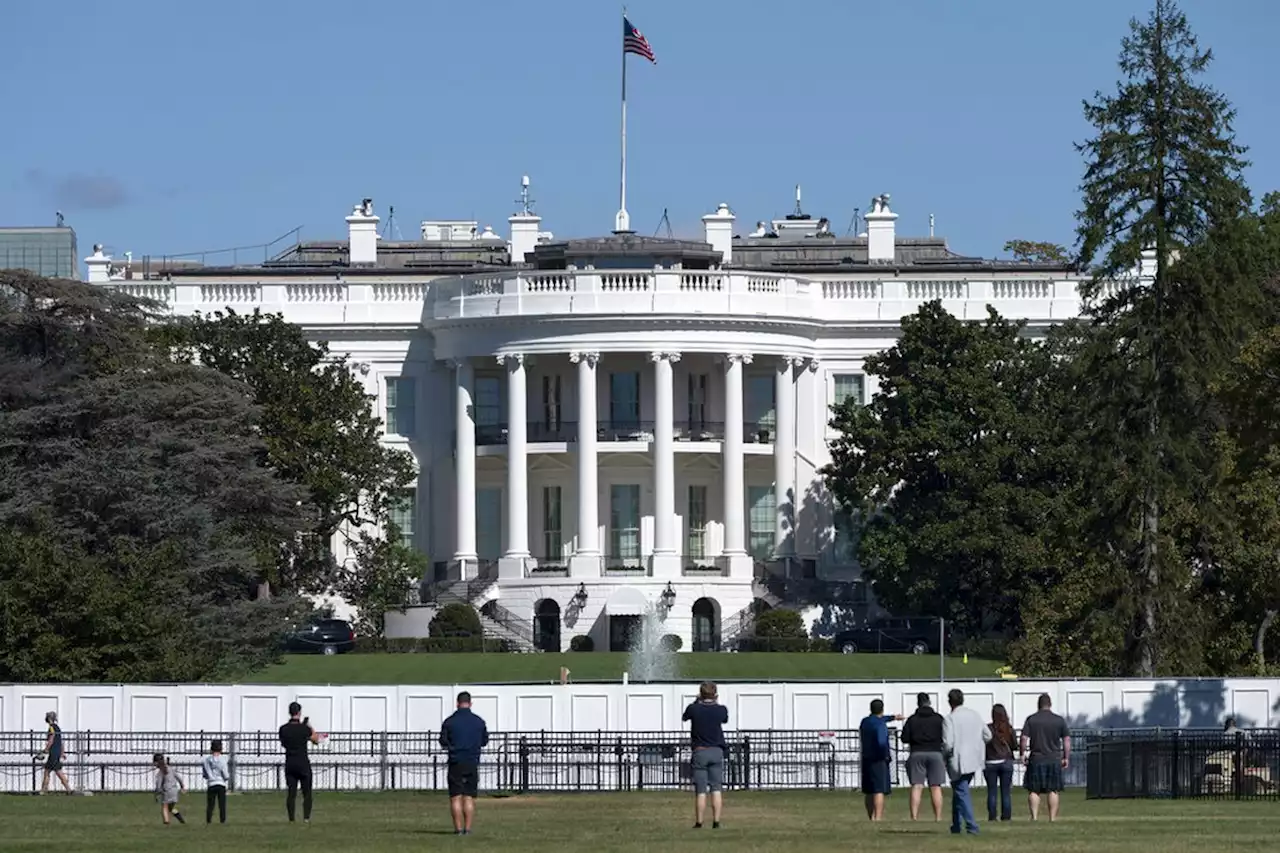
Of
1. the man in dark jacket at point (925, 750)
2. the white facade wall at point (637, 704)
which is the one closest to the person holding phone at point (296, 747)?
the man in dark jacket at point (925, 750)

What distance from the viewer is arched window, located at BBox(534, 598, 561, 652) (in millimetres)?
103750

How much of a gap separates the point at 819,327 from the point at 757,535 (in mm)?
7275

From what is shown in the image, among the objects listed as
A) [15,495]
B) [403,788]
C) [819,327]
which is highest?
[819,327]

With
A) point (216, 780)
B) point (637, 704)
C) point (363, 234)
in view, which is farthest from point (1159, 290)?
point (363, 234)

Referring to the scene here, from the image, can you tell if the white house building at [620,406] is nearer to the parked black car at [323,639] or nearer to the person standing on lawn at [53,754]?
the parked black car at [323,639]

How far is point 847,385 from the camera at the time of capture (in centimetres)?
11294

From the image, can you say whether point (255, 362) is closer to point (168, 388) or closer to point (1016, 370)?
point (168, 388)

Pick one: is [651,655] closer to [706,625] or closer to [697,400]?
[706,625]

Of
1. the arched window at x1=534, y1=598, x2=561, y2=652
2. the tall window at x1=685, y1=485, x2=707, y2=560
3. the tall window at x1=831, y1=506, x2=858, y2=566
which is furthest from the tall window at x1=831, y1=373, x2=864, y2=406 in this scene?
the arched window at x1=534, y1=598, x2=561, y2=652

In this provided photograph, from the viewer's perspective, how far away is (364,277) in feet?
389

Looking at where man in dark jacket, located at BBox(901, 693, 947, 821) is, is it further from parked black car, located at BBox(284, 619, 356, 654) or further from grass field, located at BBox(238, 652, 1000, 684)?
parked black car, located at BBox(284, 619, 356, 654)

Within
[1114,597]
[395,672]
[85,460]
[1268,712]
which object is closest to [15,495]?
[85,460]

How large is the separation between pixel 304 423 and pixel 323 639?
6486 millimetres

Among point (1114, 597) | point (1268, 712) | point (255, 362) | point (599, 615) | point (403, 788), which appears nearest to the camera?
point (403, 788)
